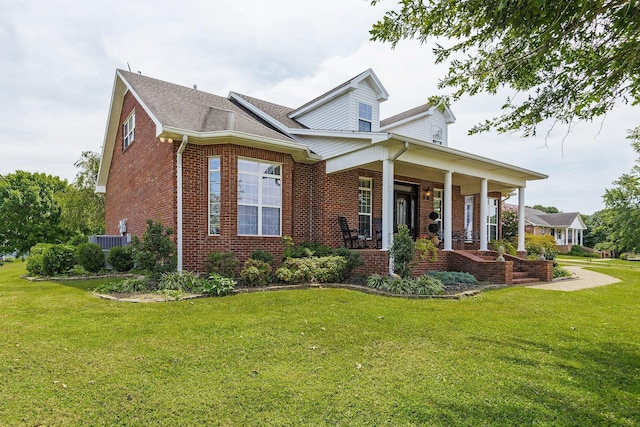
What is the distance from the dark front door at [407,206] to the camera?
13.7 meters

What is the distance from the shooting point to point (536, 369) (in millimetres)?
3535

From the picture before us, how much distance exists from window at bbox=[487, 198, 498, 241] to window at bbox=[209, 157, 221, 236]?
44.4 ft

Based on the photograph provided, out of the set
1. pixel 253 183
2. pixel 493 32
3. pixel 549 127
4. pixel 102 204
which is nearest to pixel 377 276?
pixel 253 183

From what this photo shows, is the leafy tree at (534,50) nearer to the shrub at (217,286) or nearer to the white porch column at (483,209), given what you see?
the shrub at (217,286)

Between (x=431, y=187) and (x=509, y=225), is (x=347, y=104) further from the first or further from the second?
(x=509, y=225)

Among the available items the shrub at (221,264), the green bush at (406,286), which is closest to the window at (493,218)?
the green bush at (406,286)

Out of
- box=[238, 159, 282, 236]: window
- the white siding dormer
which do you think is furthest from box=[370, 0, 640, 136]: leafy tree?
the white siding dormer

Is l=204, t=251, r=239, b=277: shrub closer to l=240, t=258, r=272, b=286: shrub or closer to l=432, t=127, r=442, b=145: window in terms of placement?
l=240, t=258, r=272, b=286: shrub

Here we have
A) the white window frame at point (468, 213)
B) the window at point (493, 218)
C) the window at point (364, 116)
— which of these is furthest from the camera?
the window at point (493, 218)

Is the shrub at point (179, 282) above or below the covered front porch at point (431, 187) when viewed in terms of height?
below

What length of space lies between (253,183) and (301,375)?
23.2ft

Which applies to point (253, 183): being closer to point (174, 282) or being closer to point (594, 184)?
point (174, 282)

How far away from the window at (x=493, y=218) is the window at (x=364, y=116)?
26.7 ft

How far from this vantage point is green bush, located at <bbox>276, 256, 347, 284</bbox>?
8445mm
